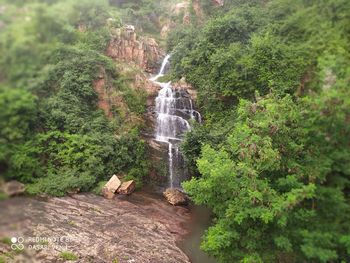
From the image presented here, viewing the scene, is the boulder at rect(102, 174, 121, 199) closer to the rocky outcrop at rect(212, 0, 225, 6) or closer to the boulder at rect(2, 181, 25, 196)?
Answer: the boulder at rect(2, 181, 25, 196)

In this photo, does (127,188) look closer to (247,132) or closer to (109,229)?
(109,229)

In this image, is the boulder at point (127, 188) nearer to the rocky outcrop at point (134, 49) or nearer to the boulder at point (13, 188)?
the rocky outcrop at point (134, 49)

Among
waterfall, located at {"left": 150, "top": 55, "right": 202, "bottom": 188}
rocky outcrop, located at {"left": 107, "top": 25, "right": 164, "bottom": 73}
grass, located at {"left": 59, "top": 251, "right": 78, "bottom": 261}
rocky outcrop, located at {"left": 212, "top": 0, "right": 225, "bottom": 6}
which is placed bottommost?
grass, located at {"left": 59, "top": 251, "right": 78, "bottom": 261}

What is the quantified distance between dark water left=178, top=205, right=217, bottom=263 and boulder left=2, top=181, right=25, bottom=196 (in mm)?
9252

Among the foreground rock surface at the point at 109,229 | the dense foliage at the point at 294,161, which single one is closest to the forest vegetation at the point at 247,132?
the dense foliage at the point at 294,161

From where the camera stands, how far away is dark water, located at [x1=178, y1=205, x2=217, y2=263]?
1210 cm

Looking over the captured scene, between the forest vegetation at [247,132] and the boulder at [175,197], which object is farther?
the boulder at [175,197]

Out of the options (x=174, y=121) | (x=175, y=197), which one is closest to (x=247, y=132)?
(x=175, y=197)

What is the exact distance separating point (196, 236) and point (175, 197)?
9.67ft

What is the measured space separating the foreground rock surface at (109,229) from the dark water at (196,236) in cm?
36

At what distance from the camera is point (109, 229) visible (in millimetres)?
11758

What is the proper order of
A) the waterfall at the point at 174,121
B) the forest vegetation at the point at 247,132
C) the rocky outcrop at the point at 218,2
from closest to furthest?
1. the forest vegetation at the point at 247,132
2. the waterfall at the point at 174,121
3. the rocky outcrop at the point at 218,2

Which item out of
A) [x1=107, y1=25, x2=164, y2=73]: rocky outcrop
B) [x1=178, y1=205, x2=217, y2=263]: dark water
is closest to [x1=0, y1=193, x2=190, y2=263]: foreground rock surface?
[x1=178, y1=205, x2=217, y2=263]: dark water

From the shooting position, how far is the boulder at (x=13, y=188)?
3.47m
